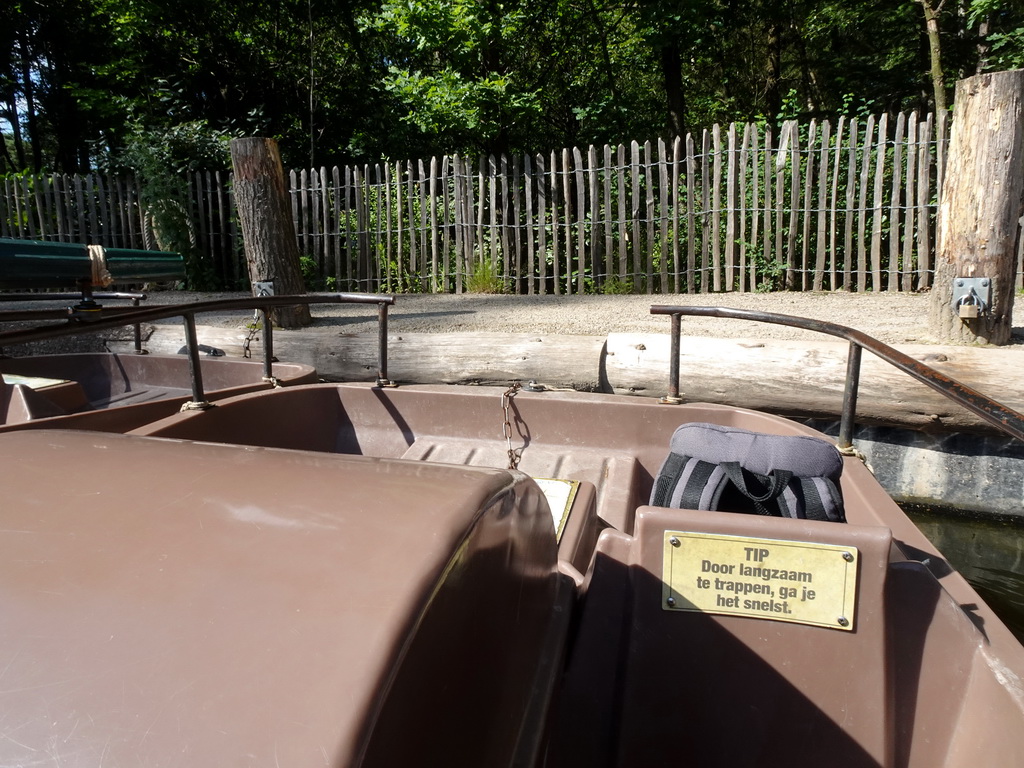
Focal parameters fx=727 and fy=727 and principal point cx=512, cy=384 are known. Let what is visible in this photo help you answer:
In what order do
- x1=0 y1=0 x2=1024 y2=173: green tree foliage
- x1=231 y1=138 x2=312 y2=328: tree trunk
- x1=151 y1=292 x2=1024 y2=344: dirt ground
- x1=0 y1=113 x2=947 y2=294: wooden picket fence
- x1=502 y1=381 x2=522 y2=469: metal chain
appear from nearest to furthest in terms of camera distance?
1. x1=502 y1=381 x2=522 y2=469: metal chain
2. x1=151 y1=292 x2=1024 y2=344: dirt ground
3. x1=231 y1=138 x2=312 y2=328: tree trunk
4. x1=0 y1=113 x2=947 y2=294: wooden picket fence
5. x1=0 y1=0 x2=1024 y2=173: green tree foliage

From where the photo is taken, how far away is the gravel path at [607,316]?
574cm

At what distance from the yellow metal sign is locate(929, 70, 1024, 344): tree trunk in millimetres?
3823

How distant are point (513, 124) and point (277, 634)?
11894 mm

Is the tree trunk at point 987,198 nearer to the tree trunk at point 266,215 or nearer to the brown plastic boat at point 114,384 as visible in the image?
the brown plastic boat at point 114,384

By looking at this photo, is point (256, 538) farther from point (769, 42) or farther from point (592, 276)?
point (769, 42)

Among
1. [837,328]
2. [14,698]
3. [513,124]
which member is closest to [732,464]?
[837,328]

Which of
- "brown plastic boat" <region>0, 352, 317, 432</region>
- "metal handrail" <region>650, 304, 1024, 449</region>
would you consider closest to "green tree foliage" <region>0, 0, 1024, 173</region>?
"brown plastic boat" <region>0, 352, 317, 432</region>

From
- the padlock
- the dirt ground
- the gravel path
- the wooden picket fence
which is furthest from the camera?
the wooden picket fence

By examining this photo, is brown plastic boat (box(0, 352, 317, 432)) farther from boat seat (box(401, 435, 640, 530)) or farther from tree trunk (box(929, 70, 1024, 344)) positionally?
tree trunk (box(929, 70, 1024, 344))

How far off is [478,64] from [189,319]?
35.6 feet

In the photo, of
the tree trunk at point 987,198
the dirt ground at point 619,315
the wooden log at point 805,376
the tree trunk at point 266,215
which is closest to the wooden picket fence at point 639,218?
the dirt ground at point 619,315

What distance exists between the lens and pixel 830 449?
1.83 metres

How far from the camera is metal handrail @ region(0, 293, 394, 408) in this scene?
1676mm

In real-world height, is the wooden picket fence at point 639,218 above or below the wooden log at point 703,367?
above
